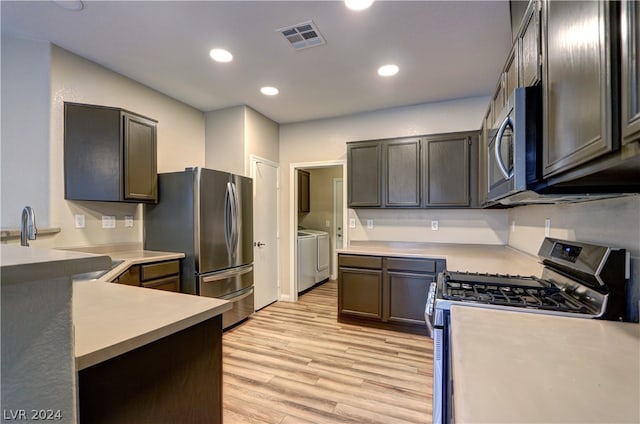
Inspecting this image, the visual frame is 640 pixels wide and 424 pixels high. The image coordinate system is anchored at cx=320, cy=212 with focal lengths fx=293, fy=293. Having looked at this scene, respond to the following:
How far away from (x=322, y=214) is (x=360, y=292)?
2824 millimetres

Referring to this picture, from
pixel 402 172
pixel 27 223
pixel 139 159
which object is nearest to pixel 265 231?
pixel 139 159

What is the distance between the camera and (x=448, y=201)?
A: 3303 millimetres

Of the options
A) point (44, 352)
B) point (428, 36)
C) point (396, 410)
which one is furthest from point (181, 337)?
point (428, 36)

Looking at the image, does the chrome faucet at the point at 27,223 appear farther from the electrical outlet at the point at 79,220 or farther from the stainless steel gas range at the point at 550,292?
the stainless steel gas range at the point at 550,292

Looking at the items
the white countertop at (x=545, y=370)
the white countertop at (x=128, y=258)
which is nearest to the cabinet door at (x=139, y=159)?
the white countertop at (x=128, y=258)

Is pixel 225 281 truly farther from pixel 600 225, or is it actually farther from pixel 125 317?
pixel 600 225

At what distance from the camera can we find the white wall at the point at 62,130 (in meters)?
2.38

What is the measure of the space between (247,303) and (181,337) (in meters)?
2.62

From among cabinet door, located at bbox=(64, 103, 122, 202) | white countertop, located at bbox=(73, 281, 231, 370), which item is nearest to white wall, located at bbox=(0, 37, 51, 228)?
cabinet door, located at bbox=(64, 103, 122, 202)

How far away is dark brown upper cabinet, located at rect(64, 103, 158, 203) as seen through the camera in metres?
2.52

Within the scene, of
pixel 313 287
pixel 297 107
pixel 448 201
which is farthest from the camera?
pixel 313 287

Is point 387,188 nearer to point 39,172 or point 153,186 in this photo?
point 153,186

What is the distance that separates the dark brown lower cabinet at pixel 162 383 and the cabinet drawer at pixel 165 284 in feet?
5.81

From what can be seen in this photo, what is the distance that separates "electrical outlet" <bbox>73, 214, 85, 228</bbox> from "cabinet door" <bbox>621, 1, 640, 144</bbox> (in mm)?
3439
